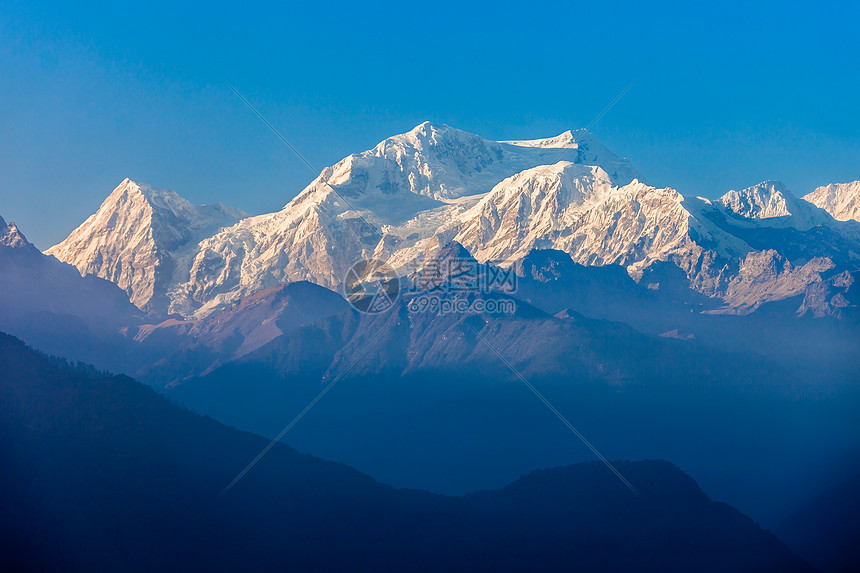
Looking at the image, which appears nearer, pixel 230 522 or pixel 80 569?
pixel 80 569

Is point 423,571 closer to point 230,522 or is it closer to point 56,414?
point 230,522

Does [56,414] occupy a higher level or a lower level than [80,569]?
higher

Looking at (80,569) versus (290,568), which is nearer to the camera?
(80,569)

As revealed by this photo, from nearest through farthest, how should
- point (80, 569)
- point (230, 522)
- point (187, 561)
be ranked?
point (80, 569), point (187, 561), point (230, 522)

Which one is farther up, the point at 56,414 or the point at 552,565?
the point at 56,414

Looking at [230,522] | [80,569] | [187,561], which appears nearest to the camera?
[80,569]

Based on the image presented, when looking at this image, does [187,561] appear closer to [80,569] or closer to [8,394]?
[80,569]

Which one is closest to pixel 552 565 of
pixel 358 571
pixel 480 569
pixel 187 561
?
pixel 480 569

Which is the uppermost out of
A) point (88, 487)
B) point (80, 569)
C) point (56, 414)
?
point (56, 414)

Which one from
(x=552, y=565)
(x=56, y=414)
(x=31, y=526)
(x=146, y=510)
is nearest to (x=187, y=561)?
(x=146, y=510)
